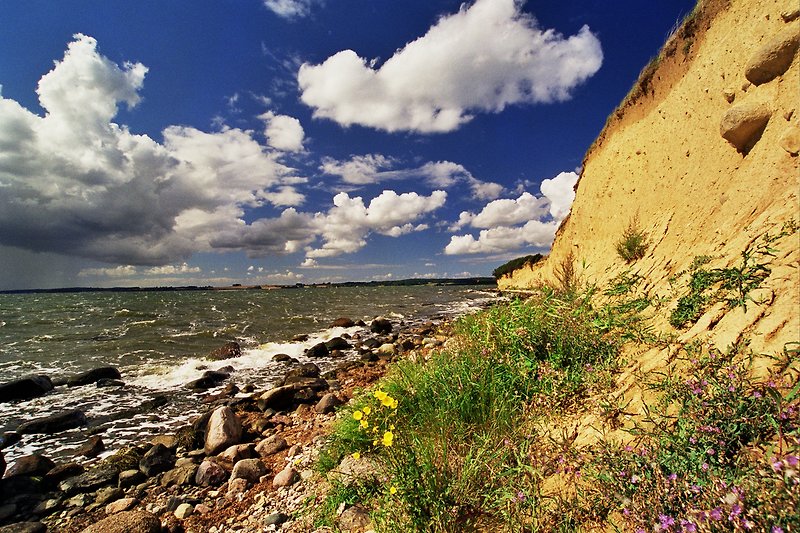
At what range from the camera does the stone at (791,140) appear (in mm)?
5520

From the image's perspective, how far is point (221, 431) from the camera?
7.30 m

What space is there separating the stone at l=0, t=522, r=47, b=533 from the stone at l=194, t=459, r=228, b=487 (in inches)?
77.9

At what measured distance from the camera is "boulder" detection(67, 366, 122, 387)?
12578mm

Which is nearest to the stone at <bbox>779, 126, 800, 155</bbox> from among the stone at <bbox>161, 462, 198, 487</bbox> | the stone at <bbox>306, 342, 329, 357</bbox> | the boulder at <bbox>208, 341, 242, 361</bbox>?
the stone at <bbox>161, 462, 198, 487</bbox>

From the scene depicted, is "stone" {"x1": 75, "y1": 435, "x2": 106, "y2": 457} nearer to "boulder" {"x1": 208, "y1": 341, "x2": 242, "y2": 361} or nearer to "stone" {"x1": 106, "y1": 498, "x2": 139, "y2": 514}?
"stone" {"x1": 106, "y1": 498, "x2": 139, "y2": 514}

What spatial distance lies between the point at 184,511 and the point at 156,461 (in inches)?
91.4

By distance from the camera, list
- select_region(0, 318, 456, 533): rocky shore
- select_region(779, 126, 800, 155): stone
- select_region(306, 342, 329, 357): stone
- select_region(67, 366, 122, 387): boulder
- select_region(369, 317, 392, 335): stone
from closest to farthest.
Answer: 1. select_region(0, 318, 456, 533): rocky shore
2. select_region(779, 126, 800, 155): stone
3. select_region(67, 366, 122, 387): boulder
4. select_region(306, 342, 329, 357): stone
5. select_region(369, 317, 392, 335): stone

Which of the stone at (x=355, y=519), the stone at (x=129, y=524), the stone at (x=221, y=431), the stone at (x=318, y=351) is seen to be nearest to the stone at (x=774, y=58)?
the stone at (x=355, y=519)

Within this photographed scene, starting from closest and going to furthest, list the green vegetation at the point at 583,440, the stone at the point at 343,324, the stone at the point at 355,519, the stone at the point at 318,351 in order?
1. the green vegetation at the point at 583,440
2. the stone at the point at 355,519
3. the stone at the point at 318,351
4. the stone at the point at 343,324

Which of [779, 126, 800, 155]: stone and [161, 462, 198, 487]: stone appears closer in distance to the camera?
[779, 126, 800, 155]: stone

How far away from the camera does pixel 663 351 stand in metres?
3.80

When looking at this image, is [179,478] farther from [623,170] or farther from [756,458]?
[623,170]

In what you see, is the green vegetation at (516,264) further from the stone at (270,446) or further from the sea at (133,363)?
the stone at (270,446)

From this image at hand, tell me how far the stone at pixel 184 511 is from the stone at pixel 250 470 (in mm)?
672
